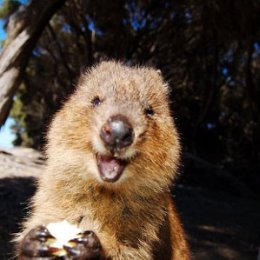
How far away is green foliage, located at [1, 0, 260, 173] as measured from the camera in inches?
650

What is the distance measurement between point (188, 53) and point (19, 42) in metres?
15.2

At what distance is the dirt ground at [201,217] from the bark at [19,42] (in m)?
1.45

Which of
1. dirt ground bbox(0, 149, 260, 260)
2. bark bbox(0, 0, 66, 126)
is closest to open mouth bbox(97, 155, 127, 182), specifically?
dirt ground bbox(0, 149, 260, 260)

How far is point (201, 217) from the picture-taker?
9.85m

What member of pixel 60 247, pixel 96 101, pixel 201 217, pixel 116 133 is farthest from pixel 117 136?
pixel 201 217

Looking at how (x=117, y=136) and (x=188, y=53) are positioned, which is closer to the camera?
(x=117, y=136)

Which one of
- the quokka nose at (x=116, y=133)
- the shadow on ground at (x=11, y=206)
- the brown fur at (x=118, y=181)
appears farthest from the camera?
the shadow on ground at (x=11, y=206)

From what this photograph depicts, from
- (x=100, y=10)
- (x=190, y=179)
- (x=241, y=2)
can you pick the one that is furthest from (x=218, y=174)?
(x=100, y=10)

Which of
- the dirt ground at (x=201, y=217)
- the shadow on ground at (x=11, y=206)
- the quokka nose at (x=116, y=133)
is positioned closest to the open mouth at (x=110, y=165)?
the quokka nose at (x=116, y=133)

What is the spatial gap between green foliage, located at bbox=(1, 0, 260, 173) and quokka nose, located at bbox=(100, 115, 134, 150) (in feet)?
36.0

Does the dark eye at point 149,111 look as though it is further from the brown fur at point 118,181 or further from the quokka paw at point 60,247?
the quokka paw at point 60,247

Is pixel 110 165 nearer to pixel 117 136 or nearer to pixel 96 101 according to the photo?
pixel 117 136

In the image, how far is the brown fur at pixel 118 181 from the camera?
2.90 m

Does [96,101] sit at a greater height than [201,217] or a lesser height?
lesser
